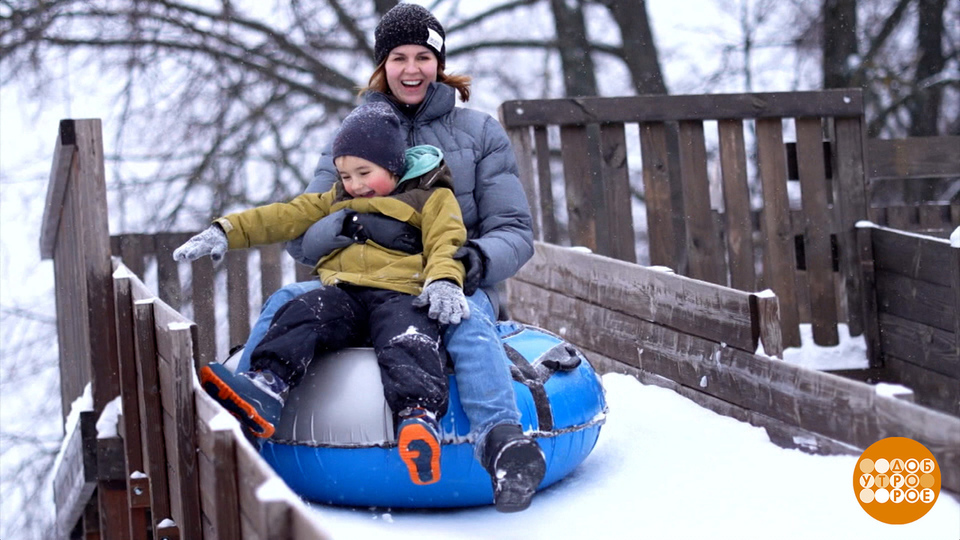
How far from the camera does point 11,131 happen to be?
991 centimetres

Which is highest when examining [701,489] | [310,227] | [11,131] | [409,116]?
[11,131]

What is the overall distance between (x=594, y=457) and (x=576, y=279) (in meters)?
1.04

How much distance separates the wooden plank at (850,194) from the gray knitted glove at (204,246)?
3.02 m

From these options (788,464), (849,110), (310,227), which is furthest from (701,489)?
(849,110)

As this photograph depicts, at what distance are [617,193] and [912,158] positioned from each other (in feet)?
5.77

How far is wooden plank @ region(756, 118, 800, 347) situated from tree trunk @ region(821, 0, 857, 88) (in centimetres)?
643

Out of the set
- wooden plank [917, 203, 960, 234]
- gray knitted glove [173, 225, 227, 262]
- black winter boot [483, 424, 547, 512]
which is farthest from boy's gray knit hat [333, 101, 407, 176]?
wooden plank [917, 203, 960, 234]

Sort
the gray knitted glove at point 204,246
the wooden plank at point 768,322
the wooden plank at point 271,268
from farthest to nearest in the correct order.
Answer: the wooden plank at point 271,268 → the wooden plank at point 768,322 → the gray knitted glove at point 204,246

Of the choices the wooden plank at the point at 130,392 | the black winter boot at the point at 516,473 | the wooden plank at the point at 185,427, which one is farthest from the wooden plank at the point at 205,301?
the black winter boot at the point at 516,473

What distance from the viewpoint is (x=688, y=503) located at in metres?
2.75

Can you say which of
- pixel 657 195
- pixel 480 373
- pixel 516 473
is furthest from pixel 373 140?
pixel 657 195

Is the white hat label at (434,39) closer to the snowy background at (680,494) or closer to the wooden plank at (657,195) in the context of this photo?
the snowy background at (680,494)

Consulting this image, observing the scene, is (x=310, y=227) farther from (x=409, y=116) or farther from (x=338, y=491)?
(x=338, y=491)

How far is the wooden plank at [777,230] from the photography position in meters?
4.76
